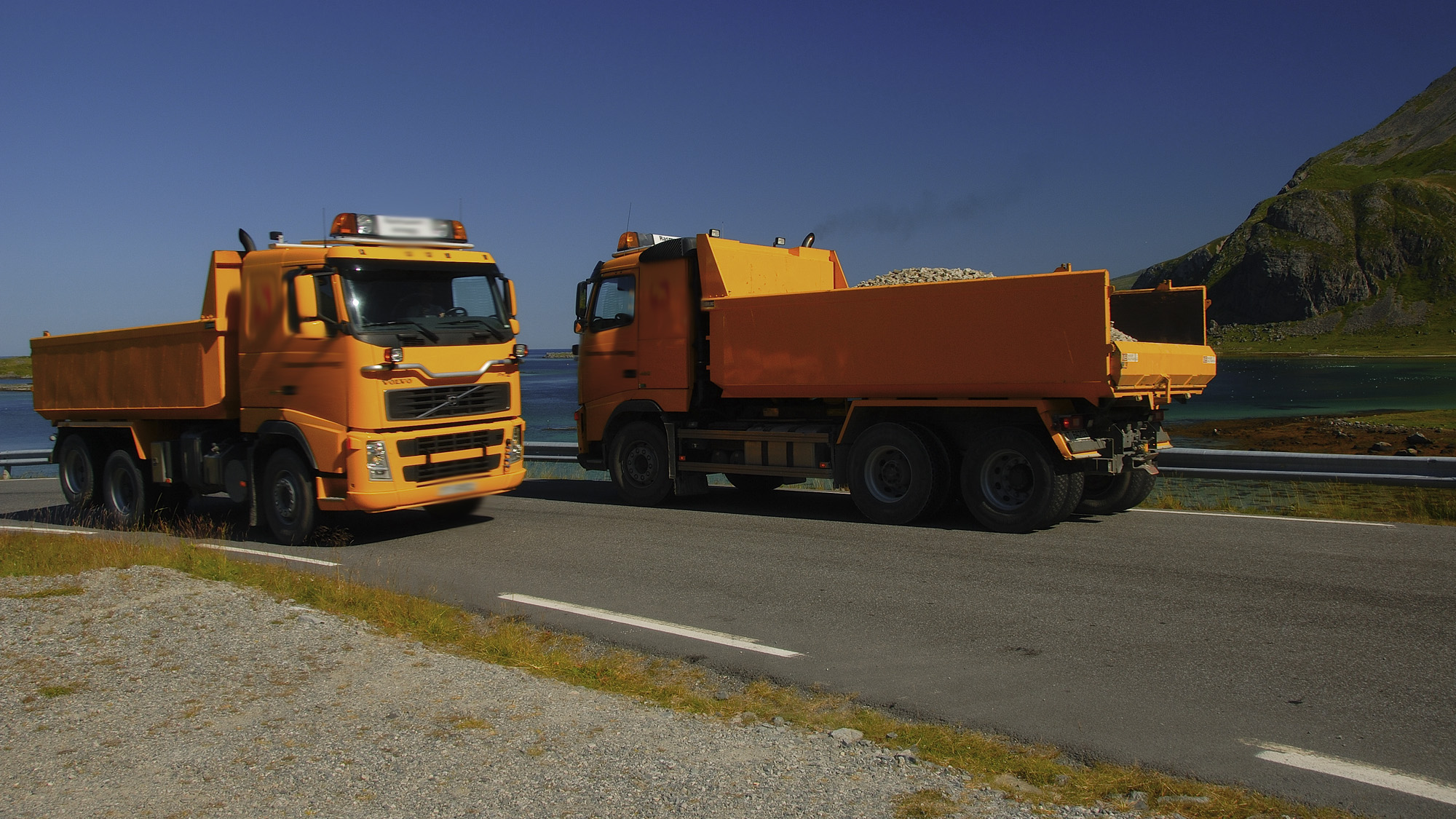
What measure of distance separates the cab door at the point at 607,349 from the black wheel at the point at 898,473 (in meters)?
3.45

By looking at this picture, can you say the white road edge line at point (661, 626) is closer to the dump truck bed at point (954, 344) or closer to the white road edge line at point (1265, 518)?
the dump truck bed at point (954, 344)

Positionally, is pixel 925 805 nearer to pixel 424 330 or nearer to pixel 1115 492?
pixel 424 330

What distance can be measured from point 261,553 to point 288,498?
29.4 inches

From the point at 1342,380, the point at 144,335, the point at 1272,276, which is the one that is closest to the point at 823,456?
the point at 144,335

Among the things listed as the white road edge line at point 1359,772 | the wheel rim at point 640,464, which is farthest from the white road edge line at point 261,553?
the white road edge line at point 1359,772

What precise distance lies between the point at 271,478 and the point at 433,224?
3157 millimetres

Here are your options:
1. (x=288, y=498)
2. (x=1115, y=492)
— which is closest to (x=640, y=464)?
(x=288, y=498)

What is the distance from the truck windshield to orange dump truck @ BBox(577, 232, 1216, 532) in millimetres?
2421

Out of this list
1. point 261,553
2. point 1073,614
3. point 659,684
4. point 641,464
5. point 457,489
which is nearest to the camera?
point 659,684

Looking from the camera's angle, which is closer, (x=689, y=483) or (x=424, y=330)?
(x=424, y=330)

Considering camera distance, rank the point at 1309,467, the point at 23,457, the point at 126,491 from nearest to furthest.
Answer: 1. the point at 1309,467
2. the point at 126,491
3. the point at 23,457

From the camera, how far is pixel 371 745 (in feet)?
14.5

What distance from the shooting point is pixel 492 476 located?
1108 centimetres

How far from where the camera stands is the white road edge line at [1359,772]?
394 centimetres
